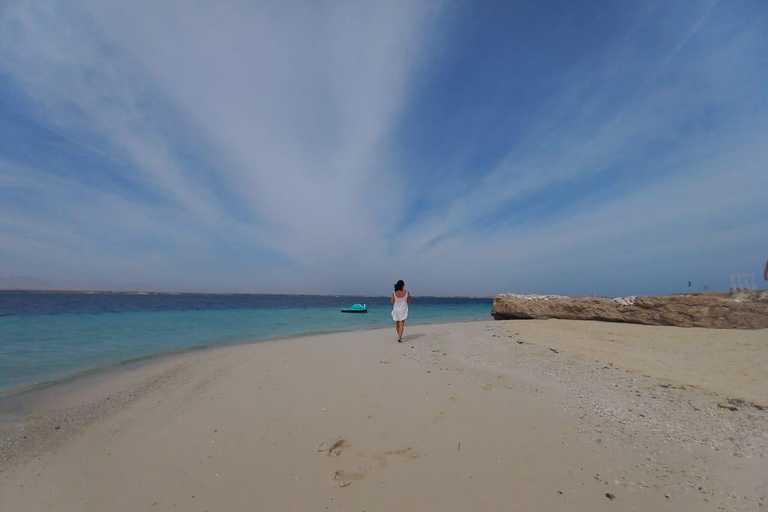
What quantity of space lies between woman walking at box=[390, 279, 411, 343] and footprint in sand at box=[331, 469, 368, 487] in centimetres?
712

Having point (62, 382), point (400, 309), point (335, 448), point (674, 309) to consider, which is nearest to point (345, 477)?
point (335, 448)

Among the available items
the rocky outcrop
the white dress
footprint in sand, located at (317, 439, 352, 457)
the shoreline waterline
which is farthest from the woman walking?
the rocky outcrop

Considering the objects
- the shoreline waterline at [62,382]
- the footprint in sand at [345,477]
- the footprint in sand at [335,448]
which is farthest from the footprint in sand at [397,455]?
the shoreline waterline at [62,382]

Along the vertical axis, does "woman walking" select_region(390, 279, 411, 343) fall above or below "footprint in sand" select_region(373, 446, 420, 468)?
above

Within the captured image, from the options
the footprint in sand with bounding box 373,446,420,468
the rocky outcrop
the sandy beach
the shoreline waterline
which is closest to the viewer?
the sandy beach

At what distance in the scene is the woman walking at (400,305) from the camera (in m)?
10.3

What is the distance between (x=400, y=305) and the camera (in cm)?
1038

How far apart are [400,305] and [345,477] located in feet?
24.4

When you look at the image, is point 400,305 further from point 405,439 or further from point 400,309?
point 405,439

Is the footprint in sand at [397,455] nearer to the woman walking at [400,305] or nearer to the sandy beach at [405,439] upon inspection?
the sandy beach at [405,439]

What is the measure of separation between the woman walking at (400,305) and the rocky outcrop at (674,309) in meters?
10.1

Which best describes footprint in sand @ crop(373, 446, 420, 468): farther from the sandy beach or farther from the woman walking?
the woman walking

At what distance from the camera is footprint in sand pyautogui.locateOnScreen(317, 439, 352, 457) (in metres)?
3.41

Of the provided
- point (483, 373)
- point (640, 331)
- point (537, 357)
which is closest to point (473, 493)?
point (483, 373)
